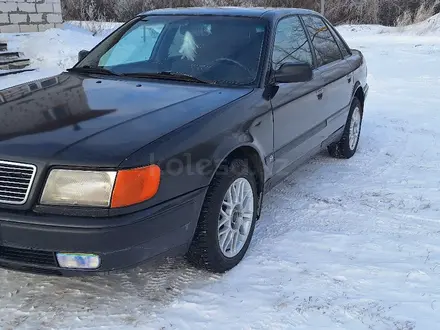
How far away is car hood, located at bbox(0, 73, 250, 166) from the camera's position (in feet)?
7.97

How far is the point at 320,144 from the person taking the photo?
4473 mm

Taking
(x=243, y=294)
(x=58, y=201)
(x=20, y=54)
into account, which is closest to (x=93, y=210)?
(x=58, y=201)

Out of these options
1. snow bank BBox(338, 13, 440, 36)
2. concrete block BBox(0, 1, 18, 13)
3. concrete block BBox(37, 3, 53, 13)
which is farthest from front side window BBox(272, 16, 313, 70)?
snow bank BBox(338, 13, 440, 36)

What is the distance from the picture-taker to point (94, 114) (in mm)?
2842

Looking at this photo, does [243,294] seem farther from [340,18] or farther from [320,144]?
[340,18]

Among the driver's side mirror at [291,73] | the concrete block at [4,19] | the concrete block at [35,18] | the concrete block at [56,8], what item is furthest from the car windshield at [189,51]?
the concrete block at [56,8]

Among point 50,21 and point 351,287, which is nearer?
point 351,287

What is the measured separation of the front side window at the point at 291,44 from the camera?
3749mm

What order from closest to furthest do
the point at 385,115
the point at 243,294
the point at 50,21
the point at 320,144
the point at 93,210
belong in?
the point at 93,210 → the point at 243,294 → the point at 320,144 → the point at 385,115 → the point at 50,21

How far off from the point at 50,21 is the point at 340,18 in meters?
14.8

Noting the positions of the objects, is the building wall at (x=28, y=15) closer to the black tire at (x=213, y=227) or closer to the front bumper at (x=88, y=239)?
the black tire at (x=213, y=227)

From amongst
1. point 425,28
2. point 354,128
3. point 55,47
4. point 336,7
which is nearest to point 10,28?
point 55,47

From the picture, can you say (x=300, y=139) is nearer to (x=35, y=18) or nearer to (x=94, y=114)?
(x=94, y=114)

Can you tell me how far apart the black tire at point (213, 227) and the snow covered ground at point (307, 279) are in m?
0.11
